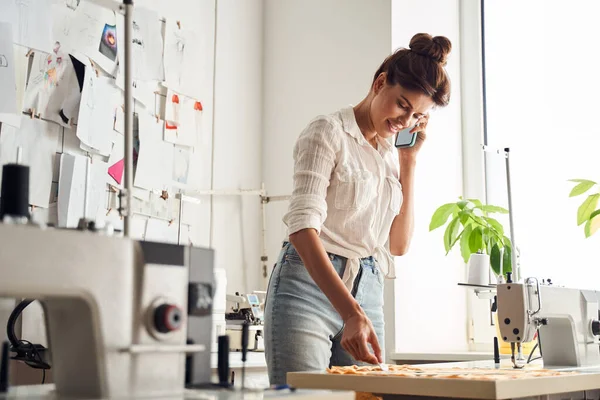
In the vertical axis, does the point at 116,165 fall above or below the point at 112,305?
above

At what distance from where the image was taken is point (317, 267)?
5.69 ft

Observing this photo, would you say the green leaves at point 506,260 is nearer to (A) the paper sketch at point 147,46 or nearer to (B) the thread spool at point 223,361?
(A) the paper sketch at point 147,46

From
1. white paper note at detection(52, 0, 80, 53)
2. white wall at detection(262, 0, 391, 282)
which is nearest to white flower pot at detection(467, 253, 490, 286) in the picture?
white wall at detection(262, 0, 391, 282)

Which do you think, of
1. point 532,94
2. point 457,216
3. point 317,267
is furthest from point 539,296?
point 532,94

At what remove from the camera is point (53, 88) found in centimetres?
262

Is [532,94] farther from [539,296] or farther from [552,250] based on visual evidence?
[539,296]

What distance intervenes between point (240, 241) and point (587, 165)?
1.55 metres

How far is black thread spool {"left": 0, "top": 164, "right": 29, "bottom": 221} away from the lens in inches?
34.4

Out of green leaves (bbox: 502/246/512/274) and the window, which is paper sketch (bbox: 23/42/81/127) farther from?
the window

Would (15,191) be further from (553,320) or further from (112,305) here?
(553,320)

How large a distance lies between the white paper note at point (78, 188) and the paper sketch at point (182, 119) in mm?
461

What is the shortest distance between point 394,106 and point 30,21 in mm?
1307

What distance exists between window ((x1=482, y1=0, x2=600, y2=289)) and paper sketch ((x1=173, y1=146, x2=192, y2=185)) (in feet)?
4.44

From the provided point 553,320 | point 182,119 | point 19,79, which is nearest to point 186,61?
point 182,119
